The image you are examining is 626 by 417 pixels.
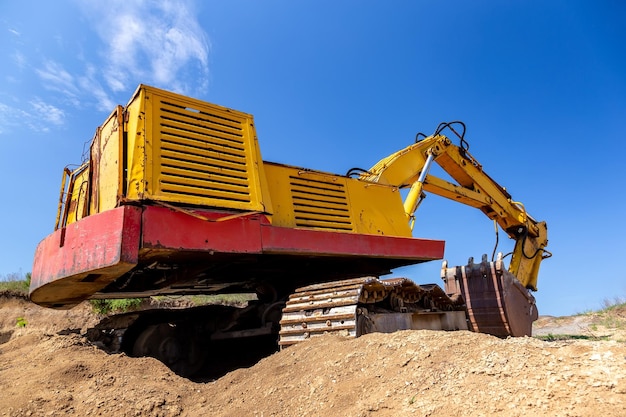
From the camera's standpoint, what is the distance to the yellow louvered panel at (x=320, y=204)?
563 centimetres

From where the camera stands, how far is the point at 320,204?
5.83 m

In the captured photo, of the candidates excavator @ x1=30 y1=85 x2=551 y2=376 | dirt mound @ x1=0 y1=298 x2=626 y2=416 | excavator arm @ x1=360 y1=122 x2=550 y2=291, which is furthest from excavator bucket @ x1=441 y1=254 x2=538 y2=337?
dirt mound @ x1=0 y1=298 x2=626 y2=416

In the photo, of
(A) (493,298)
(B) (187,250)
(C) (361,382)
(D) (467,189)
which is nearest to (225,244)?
(B) (187,250)

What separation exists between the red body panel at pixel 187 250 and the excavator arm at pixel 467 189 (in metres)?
1.62

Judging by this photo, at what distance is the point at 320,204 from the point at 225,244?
1582 mm

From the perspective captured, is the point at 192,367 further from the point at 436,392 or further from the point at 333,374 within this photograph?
the point at 436,392

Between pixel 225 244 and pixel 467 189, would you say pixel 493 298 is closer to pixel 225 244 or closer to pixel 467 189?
pixel 467 189

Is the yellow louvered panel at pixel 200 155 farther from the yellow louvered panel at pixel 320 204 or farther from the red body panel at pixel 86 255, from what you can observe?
the yellow louvered panel at pixel 320 204

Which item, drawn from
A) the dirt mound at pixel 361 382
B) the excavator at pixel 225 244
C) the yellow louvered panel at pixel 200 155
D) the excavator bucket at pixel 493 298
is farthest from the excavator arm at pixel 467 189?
the dirt mound at pixel 361 382

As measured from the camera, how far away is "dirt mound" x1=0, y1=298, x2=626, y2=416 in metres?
2.28

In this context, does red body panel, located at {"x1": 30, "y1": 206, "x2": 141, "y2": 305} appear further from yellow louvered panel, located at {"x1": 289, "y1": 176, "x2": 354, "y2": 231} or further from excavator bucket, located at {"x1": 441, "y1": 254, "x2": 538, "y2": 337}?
excavator bucket, located at {"x1": 441, "y1": 254, "x2": 538, "y2": 337}

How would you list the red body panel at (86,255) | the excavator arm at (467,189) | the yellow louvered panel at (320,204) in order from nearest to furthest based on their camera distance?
the red body panel at (86,255), the yellow louvered panel at (320,204), the excavator arm at (467,189)

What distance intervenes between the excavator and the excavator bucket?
22 millimetres

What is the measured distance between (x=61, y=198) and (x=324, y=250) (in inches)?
139
